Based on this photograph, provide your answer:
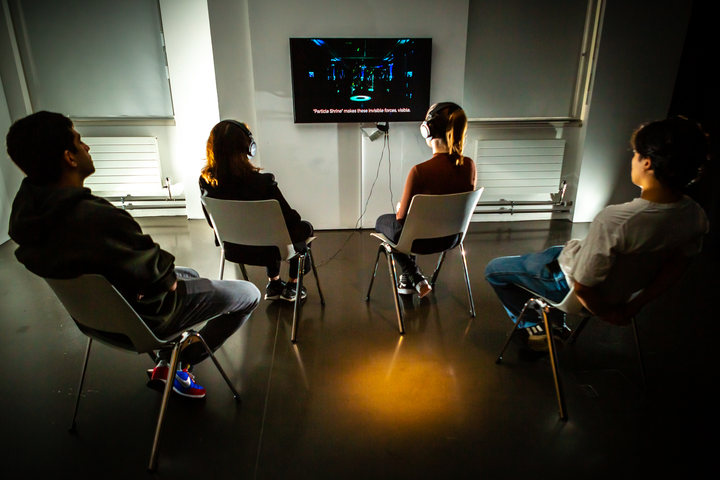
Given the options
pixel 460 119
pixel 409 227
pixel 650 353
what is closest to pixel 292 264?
pixel 409 227

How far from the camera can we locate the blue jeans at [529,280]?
1.82m

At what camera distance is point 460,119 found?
→ 2.28 m

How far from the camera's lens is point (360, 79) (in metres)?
3.58

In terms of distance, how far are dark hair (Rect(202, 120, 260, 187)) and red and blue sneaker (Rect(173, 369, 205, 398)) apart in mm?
923

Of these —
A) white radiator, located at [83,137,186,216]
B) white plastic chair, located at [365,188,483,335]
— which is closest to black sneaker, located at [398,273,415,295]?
white plastic chair, located at [365,188,483,335]

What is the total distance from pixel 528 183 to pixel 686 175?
9.93ft

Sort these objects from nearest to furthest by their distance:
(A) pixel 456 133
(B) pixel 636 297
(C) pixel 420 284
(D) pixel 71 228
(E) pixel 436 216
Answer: (D) pixel 71 228 → (B) pixel 636 297 → (E) pixel 436 216 → (A) pixel 456 133 → (C) pixel 420 284

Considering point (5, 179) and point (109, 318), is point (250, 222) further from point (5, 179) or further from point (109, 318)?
point (5, 179)

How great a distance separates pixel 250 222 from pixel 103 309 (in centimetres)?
85

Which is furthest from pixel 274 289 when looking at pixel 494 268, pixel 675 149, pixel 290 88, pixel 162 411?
pixel 675 149

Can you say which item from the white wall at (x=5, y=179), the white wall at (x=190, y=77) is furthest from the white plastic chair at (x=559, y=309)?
the white wall at (x=5, y=179)

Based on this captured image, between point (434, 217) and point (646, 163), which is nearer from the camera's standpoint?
point (646, 163)

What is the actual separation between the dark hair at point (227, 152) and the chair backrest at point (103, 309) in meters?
0.93

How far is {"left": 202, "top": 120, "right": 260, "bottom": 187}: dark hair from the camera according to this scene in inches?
82.5
